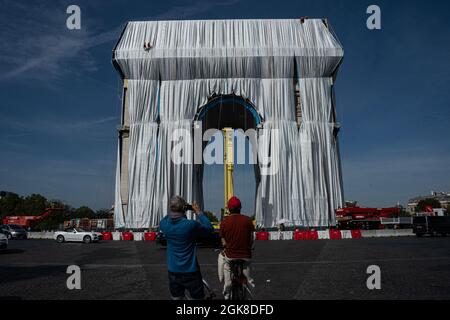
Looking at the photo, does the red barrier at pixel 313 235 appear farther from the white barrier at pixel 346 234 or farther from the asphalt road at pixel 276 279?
the asphalt road at pixel 276 279

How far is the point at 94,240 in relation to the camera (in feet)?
87.9

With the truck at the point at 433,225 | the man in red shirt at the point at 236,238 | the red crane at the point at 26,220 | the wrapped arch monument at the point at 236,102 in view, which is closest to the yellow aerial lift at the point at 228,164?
the wrapped arch monument at the point at 236,102

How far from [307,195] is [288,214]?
7.01ft

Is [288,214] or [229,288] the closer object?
[229,288]

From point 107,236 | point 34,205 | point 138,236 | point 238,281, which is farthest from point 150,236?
point 34,205

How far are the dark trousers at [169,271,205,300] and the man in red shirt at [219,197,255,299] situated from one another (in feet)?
2.26

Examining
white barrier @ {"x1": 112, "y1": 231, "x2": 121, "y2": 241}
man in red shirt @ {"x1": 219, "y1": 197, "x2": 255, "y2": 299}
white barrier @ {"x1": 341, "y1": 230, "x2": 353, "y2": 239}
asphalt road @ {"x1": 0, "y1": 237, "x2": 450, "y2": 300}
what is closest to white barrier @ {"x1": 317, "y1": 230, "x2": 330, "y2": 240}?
white barrier @ {"x1": 341, "y1": 230, "x2": 353, "y2": 239}

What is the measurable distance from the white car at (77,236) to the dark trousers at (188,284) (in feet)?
78.7

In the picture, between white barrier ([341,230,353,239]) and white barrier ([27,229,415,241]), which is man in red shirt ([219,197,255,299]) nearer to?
white barrier ([27,229,415,241])

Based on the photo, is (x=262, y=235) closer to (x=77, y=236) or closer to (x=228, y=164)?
(x=228, y=164)

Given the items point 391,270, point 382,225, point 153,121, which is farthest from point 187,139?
point 391,270

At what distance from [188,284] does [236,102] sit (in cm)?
3126
